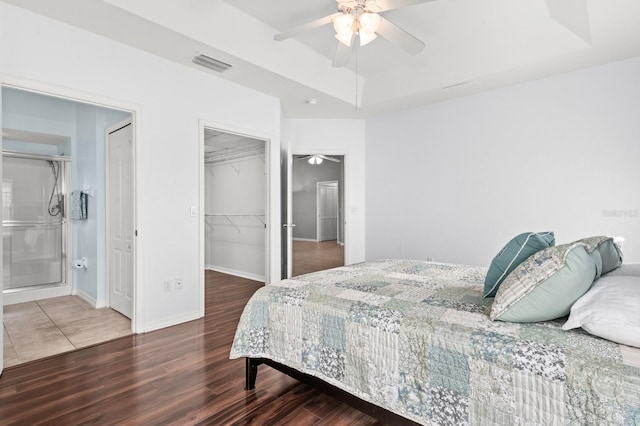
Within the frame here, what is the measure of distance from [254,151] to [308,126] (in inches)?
37.7

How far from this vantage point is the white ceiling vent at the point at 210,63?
10.5 feet

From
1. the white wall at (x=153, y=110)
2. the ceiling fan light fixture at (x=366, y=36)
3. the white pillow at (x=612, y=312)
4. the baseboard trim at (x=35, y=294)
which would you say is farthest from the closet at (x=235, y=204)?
the white pillow at (x=612, y=312)

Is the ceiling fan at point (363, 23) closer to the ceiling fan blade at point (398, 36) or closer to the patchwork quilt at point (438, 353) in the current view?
the ceiling fan blade at point (398, 36)

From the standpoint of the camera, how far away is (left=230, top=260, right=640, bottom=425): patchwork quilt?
106 cm

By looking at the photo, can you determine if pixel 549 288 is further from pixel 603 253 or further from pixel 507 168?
pixel 507 168

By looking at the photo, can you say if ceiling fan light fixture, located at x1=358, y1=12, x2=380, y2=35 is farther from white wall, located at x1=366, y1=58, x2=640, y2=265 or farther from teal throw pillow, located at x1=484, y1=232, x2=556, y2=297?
white wall, located at x1=366, y1=58, x2=640, y2=265

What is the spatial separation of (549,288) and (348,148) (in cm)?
427

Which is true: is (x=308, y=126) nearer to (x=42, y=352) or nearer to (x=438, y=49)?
(x=438, y=49)

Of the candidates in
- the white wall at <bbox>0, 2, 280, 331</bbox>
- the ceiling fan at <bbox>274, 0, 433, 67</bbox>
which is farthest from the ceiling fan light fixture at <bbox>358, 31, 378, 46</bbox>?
the white wall at <bbox>0, 2, 280, 331</bbox>

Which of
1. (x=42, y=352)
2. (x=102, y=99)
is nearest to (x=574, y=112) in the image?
(x=102, y=99)

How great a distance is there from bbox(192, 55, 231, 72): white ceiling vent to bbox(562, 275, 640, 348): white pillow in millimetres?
3392

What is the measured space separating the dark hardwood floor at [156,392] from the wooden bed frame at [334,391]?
11 cm

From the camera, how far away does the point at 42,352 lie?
8.54 ft

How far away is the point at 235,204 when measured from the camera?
5.74 meters
